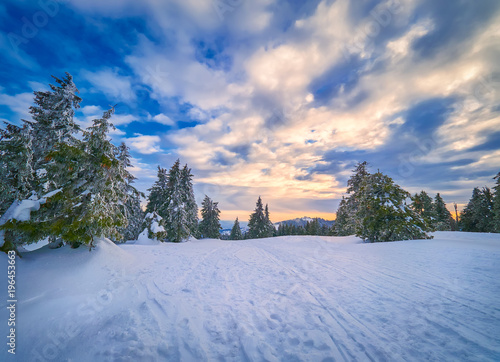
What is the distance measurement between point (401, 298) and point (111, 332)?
6552 mm

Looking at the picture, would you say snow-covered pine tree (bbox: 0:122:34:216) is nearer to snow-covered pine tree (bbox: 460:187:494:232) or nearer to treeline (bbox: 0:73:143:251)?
treeline (bbox: 0:73:143:251)

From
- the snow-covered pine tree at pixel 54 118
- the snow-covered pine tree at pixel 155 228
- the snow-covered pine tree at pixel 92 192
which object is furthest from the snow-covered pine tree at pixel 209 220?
the snow-covered pine tree at pixel 92 192

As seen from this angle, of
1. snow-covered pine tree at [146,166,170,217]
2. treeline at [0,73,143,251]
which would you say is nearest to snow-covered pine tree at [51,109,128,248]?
treeline at [0,73,143,251]

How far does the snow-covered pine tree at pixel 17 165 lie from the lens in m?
9.92

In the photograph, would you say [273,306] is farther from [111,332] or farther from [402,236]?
[402,236]

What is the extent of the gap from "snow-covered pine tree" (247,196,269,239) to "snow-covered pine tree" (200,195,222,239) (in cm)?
976

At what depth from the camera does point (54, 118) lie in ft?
43.8

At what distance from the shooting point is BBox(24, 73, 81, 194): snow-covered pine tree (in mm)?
13031

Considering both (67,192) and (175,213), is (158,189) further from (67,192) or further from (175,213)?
(67,192)

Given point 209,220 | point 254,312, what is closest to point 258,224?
point 209,220

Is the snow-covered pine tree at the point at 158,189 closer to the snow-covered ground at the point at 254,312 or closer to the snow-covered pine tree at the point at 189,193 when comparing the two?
the snow-covered pine tree at the point at 189,193

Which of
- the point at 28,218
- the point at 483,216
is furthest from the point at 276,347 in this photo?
the point at 483,216

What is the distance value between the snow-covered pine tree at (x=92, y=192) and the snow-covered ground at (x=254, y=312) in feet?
3.26

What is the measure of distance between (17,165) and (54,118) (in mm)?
5310
